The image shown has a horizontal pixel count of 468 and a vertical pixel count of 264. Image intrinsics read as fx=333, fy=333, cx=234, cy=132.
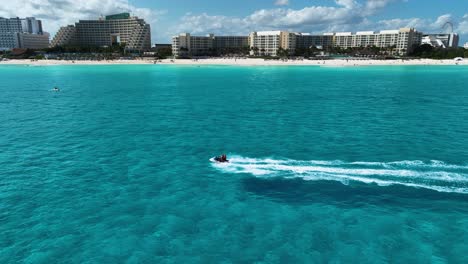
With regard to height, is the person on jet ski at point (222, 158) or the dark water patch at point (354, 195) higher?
the person on jet ski at point (222, 158)

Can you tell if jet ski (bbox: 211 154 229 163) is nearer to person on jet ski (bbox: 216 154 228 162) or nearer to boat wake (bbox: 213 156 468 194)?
person on jet ski (bbox: 216 154 228 162)

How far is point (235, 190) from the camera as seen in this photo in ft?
80.4

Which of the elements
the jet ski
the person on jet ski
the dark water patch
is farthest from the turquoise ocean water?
the person on jet ski

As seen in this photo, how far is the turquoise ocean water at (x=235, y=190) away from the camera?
701 inches

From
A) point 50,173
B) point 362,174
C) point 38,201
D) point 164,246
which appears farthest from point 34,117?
point 362,174

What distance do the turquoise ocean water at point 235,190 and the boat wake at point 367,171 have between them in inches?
6.0

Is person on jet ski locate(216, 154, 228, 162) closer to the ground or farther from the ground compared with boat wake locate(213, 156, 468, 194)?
farther from the ground

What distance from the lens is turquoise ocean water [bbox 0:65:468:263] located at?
58.4 feet

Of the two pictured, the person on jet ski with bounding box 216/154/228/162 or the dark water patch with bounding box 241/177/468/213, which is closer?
the dark water patch with bounding box 241/177/468/213

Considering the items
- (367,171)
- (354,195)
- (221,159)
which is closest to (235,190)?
(221,159)

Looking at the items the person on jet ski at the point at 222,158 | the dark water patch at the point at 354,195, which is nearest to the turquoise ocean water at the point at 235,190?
the dark water patch at the point at 354,195

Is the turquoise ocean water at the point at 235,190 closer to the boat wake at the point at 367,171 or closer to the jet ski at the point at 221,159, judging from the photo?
the boat wake at the point at 367,171

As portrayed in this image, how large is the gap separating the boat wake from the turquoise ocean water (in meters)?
0.15

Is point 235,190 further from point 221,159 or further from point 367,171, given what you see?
point 367,171
